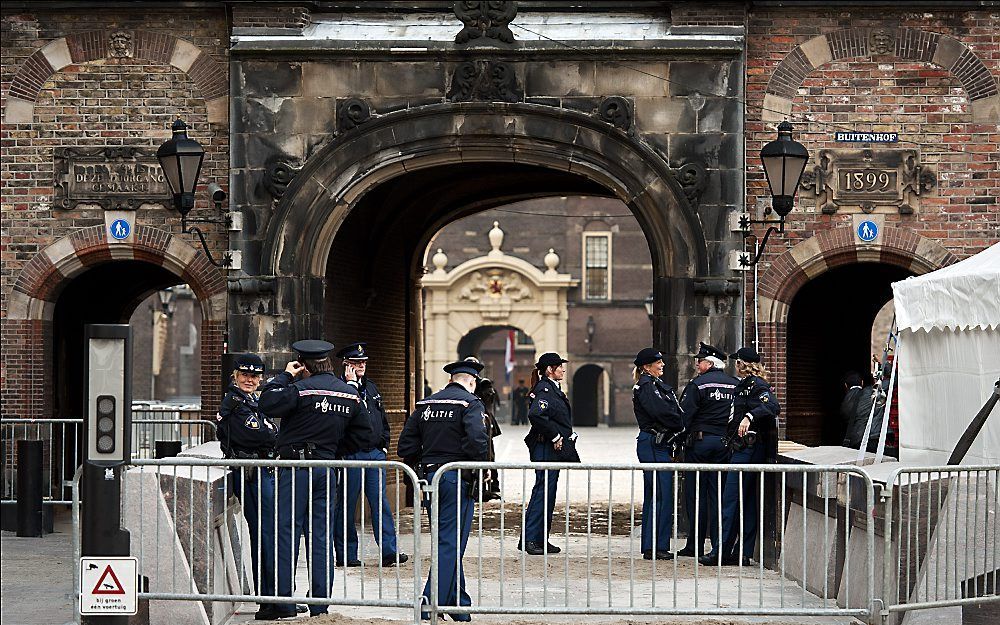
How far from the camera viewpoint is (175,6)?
16.3 metres

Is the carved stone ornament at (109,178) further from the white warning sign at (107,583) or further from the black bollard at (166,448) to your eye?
the white warning sign at (107,583)

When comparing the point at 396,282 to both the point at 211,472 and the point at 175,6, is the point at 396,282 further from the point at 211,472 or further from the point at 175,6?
the point at 211,472

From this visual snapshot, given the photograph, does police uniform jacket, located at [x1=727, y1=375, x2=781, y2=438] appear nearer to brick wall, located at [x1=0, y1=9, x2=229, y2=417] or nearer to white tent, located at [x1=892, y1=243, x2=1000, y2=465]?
white tent, located at [x1=892, y1=243, x2=1000, y2=465]

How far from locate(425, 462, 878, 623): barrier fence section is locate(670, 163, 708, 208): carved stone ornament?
9.33 ft

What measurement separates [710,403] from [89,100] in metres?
7.38

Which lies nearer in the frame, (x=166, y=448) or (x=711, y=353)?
(x=711, y=353)

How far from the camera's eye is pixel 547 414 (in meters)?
13.4

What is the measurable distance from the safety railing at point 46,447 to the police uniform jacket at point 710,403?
6.22 m

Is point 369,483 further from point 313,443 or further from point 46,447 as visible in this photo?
point 46,447

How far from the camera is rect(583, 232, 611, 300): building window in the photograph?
55156 millimetres

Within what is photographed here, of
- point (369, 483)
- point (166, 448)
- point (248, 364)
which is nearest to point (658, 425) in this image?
point (369, 483)

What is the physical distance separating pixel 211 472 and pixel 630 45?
23.5 feet

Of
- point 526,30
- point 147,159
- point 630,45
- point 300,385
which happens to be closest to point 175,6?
point 147,159

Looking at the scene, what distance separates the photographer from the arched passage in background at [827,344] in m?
20.8
